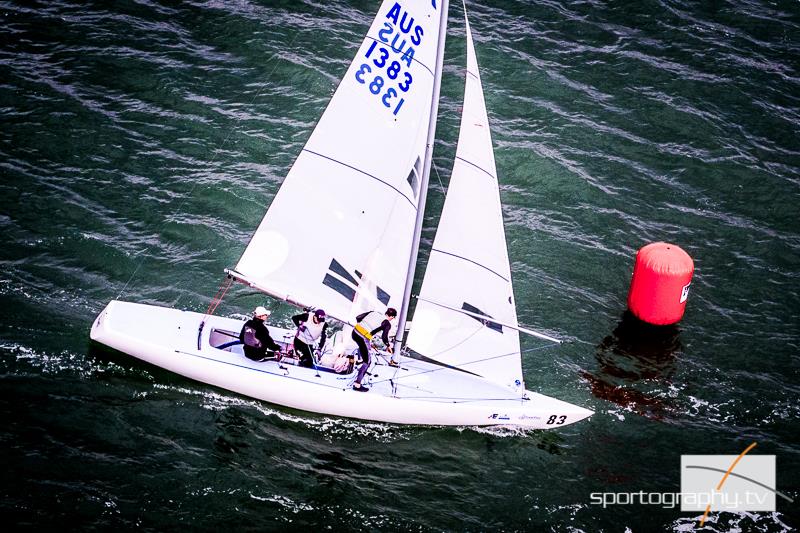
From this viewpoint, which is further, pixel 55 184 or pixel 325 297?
pixel 55 184

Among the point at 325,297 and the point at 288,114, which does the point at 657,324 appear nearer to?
the point at 325,297

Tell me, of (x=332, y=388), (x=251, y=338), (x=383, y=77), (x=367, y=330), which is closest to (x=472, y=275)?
(x=367, y=330)

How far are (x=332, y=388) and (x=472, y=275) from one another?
166 inches

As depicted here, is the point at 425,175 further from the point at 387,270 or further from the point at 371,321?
the point at 371,321

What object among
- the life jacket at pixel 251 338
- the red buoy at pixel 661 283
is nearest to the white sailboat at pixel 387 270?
the life jacket at pixel 251 338

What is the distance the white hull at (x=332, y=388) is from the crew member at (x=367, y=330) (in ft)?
1.28

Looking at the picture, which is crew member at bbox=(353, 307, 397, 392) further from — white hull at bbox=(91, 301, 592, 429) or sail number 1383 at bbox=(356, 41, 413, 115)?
sail number 1383 at bbox=(356, 41, 413, 115)

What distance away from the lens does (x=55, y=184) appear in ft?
89.9

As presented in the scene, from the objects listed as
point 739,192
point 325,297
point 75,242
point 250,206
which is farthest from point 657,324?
point 75,242

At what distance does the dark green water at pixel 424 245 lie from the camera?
19828 millimetres

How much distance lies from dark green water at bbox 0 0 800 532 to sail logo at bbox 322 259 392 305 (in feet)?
10.1

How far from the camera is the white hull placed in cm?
2155

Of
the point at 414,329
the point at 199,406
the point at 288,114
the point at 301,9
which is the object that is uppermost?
the point at 301,9

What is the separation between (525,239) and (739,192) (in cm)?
765
